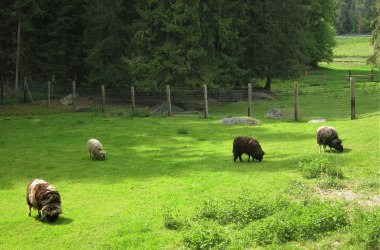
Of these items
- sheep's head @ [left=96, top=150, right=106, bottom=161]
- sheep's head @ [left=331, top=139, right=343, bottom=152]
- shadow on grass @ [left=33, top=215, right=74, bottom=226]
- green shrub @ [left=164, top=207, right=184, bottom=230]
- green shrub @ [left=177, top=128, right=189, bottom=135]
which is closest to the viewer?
green shrub @ [left=164, top=207, right=184, bottom=230]

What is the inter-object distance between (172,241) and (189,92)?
2777 centimetres

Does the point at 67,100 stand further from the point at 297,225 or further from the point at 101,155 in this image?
the point at 297,225

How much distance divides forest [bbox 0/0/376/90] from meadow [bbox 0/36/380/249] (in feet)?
42.7

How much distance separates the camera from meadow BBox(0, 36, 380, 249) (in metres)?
10.0

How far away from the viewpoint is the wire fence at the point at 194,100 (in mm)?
35062

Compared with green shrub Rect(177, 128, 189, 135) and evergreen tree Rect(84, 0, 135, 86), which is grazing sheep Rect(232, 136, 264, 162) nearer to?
green shrub Rect(177, 128, 189, 135)

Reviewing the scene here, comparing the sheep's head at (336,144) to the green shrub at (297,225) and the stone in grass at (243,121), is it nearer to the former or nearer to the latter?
the green shrub at (297,225)

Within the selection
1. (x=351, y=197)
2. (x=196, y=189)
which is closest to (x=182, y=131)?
(x=196, y=189)

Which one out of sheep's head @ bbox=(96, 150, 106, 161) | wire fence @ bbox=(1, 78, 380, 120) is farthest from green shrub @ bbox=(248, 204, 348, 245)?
wire fence @ bbox=(1, 78, 380, 120)

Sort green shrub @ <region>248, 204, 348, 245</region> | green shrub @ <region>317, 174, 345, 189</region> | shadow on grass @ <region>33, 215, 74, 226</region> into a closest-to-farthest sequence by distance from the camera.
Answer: green shrub @ <region>248, 204, 348, 245</region> → shadow on grass @ <region>33, 215, 74, 226</region> → green shrub @ <region>317, 174, 345, 189</region>

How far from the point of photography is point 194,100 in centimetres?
3744

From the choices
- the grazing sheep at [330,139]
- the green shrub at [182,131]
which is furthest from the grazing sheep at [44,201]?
the green shrub at [182,131]

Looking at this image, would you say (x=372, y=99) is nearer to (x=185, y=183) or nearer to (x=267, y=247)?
(x=185, y=183)

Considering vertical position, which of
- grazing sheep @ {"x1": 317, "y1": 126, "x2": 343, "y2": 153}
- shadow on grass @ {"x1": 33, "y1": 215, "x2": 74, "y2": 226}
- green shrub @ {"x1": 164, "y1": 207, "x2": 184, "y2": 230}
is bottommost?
shadow on grass @ {"x1": 33, "y1": 215, "x2": 74, "y2": 226}
